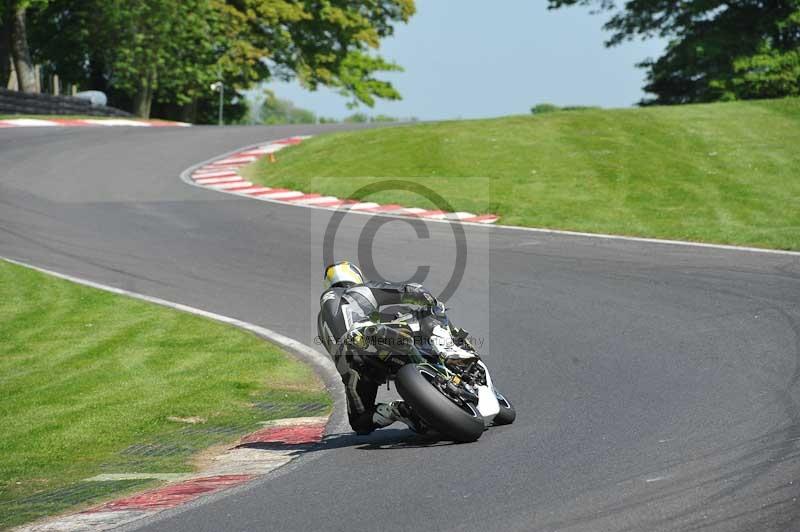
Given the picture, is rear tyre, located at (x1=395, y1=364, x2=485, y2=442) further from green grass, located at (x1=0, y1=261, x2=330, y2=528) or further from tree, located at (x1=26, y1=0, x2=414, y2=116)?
tree, located at (x1=26, y1=0, x2=414, y2=116)

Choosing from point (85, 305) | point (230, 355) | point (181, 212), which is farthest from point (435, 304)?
point (181, 212)

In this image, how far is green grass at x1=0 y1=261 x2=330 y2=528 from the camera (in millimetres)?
8250

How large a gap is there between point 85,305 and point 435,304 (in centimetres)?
832

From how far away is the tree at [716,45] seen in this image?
38.7m

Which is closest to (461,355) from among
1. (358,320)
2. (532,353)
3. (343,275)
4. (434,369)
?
(434,369)

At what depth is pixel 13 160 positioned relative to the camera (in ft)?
90.4

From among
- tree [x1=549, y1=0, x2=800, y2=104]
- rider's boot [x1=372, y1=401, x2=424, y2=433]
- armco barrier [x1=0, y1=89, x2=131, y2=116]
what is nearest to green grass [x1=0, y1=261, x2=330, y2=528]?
rider's boot [x1=372, y1=401, x2=424, y2=433]

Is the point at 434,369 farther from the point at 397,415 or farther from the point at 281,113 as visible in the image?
the point at 281,113

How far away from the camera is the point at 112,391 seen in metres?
11.0

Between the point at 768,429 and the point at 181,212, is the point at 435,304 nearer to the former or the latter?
the point at 768,429

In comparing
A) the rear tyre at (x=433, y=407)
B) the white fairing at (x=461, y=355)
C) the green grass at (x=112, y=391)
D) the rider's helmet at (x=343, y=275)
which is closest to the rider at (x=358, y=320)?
the rider's helmet at (x=343, y=275)

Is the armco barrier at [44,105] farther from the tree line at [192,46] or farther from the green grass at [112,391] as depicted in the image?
the green grass at [112,391]

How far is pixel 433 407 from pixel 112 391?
4.62 metres

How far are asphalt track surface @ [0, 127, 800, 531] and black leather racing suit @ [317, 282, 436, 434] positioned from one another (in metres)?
0.29
